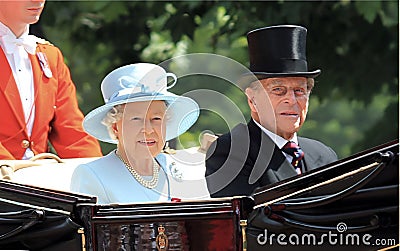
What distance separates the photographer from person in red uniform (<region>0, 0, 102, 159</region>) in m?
4.68

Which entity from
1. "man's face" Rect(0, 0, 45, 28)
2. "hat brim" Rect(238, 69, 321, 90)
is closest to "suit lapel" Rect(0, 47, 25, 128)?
"man's face" Rect(0, 0, 45, 28)

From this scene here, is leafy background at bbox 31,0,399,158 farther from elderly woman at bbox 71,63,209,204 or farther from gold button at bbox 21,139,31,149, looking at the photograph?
elderly woman at bbox 71,63,209,204

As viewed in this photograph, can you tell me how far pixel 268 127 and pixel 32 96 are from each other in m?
1.05

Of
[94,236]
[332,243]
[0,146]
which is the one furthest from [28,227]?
[332,243]

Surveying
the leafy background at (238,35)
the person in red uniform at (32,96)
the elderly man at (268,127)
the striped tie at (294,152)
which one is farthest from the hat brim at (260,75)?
the leafy background at (238,35)

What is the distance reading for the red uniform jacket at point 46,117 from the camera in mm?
4707

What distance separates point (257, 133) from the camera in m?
4.32

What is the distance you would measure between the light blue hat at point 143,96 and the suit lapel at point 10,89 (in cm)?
38

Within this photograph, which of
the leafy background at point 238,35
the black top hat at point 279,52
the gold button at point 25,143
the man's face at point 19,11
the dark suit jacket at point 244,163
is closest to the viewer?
the dark suit jacket at point 244,163

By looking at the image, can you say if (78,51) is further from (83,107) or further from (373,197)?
(373,197)

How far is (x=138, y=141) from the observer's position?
4.27m

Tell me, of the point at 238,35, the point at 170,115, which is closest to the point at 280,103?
A: the point at 170,115

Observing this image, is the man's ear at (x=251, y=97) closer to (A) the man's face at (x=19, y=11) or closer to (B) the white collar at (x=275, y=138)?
(B) the white collar at (x=275, y=138)

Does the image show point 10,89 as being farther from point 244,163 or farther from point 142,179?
point 244,163
